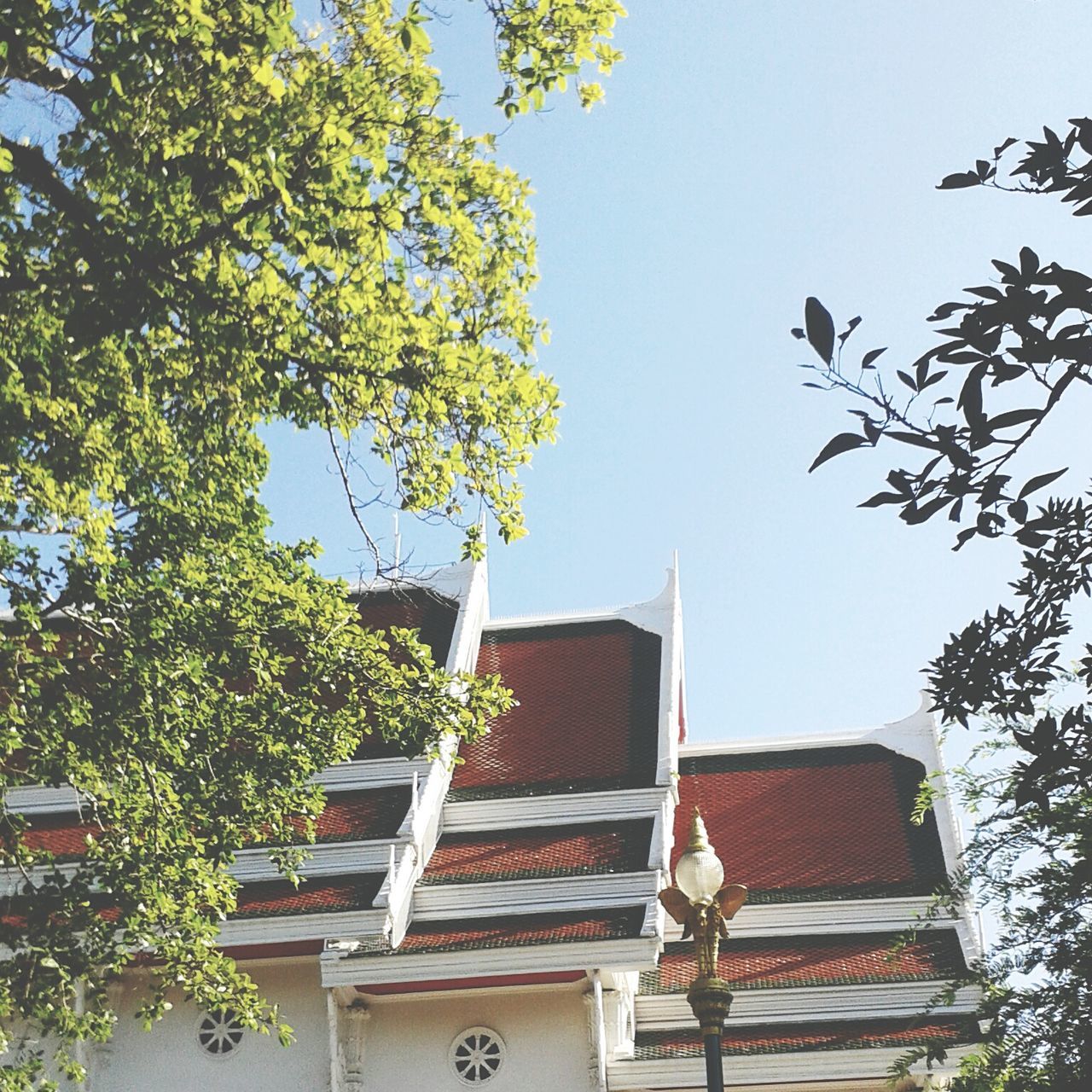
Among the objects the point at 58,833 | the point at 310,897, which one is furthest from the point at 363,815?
the point at 58,833

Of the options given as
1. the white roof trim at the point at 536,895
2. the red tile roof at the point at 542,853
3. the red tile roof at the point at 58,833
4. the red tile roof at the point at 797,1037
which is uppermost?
the red tile roof at the point at 58,833

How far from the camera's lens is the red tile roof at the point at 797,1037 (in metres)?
14.2

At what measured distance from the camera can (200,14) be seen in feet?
23.5

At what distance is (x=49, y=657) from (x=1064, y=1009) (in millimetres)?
6793

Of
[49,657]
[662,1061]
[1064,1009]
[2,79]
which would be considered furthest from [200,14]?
[662,1061]

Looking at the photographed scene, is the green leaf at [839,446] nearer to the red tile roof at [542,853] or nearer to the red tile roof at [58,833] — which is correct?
the red tile roof at [542,853]

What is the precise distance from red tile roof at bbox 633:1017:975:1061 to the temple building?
0.11 ft

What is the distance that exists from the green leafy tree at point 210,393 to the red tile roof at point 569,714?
7.73m

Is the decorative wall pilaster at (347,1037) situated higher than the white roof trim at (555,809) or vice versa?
the white roof trim at (555,809)

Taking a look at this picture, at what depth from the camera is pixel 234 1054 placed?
599 inches

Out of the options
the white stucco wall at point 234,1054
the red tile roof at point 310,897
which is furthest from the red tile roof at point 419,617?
the white stucco wall at point 234,1054

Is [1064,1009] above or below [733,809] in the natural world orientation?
below

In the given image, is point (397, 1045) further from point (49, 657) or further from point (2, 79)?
point (2, 79)

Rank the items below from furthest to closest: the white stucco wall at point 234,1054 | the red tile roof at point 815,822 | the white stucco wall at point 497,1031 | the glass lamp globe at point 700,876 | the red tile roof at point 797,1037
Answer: the red tile roof at point 815,822 → the white stucco wall at point 234,1054 → the white stucco wall at point 497,1031 → the red tile roof at point 797,1037 → the glass lamp globe at point 700,876
